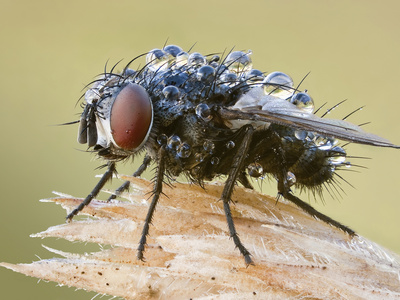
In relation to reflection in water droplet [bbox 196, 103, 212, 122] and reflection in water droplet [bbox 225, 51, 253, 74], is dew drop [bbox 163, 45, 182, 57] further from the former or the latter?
reflection in water droplet [bbox 196, 103, 212, 122]

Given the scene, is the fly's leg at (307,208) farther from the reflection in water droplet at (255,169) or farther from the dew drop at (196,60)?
the dew drop at (196,60)

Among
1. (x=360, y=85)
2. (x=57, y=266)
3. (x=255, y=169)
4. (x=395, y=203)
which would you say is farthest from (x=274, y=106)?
(x=360, y=85)

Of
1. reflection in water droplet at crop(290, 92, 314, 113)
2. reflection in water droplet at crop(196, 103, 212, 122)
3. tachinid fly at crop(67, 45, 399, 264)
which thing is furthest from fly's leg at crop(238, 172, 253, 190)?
reflection in water droplet at crop(290, 92, 314, 113)

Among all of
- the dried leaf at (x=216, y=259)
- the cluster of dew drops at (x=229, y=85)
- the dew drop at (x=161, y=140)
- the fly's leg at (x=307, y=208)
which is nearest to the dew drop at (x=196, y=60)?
the cluster of dew drops at (x=229, y=85)

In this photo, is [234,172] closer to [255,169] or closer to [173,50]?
[255,169]

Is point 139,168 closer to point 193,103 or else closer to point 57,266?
point 193,103

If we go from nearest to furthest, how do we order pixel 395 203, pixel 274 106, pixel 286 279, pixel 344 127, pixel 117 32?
pixel 286 279 → pixel 344 127 → pixel 274 106 → pixel 395 203 → pixel 117 32

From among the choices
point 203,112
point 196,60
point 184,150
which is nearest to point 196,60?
point 196,60
